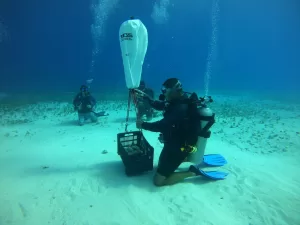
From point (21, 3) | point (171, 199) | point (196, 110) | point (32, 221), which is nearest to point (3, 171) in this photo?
point (32, 221)

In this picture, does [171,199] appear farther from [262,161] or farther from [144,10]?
[144,10]

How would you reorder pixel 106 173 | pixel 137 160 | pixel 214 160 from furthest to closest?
1. pixel 214 160
2. pixel 106 173
3. pixel 137 160

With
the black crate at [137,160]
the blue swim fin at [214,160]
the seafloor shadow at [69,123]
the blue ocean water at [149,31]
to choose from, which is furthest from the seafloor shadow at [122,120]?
the blue ocean water at [149,31]

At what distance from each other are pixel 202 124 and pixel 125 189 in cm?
232

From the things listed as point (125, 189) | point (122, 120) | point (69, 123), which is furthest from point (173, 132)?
point (69, 123)

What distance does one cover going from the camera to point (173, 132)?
14.6ft

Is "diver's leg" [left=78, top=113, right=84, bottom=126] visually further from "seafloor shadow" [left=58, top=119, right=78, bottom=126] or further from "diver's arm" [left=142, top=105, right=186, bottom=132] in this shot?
"diver's arm" [left=142, top=105, right=186, bottom=132]

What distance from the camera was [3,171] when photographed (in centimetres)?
517

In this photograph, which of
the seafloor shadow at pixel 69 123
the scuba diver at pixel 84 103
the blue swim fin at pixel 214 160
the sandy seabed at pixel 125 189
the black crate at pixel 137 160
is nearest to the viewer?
the sandy seabed at pixel 125 189

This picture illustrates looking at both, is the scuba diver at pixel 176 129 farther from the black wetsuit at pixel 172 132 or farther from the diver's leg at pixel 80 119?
the diver's leg at pixel 80 119

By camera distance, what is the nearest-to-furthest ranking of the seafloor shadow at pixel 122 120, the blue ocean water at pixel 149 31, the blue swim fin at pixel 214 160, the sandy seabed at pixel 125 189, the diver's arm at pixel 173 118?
the sandy seabed at pixel 125 189 → the diver's arm at pixel 173 118 → the blue swim fin at pixel 214 160 → the seafloor shadow at pixel 122 120 → the blue ocean water at pixel 149 31

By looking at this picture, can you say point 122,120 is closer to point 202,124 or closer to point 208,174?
point 208,174

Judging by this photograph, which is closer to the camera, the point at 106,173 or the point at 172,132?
the point at 172,132

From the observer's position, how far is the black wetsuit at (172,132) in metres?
4.25
